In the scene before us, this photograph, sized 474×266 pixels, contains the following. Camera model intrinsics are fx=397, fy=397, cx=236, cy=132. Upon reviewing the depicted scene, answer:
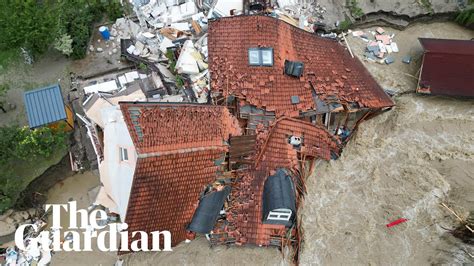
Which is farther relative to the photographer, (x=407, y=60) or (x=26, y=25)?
(x=407, y=60)

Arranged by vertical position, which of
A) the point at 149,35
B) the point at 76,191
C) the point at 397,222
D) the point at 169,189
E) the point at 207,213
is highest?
the point at 149,35

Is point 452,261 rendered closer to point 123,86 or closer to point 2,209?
point 123,86

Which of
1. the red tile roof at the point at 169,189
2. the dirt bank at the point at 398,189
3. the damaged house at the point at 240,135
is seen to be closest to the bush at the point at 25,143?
the damaged house at the point at 240,135

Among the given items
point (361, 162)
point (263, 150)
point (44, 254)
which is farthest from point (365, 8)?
point (44, 254)

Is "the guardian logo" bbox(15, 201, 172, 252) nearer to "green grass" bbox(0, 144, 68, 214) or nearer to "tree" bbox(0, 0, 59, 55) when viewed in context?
"green grass" bbox(0, 144, 68, 214)

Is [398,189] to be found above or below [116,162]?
below

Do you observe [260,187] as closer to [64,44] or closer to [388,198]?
[388,198]

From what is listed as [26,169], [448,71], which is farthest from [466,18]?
[26,169]
